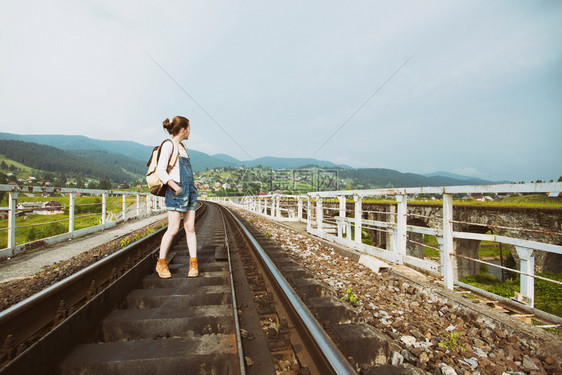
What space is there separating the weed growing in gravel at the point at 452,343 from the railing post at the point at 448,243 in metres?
1.28

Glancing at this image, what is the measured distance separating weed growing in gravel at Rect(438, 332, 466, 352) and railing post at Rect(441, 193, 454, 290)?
4.19ft

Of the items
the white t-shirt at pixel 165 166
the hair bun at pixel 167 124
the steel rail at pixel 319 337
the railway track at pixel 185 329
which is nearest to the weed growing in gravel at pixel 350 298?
the railway track at pixel 185 329

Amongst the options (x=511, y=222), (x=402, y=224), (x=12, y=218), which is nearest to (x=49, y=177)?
(x=12, y=218)

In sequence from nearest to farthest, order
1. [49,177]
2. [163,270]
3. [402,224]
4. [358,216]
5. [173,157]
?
[173,157] < [163,270] < [402,224] < [358,216] < [49,177]

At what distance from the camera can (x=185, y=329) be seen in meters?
2.12

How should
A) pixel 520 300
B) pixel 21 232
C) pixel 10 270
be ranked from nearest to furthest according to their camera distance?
1. pixel 520 300
2. pixel 10 270
3. pixel 21 232

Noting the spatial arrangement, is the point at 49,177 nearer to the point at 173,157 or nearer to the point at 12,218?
Result: the point at 12,218

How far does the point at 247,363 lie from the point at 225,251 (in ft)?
9.71

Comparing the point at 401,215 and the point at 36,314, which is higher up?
the point at 401,215

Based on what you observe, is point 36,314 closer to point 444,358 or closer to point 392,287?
point 444,358

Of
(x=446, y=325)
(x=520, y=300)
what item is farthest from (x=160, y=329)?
(x=520, y=300)

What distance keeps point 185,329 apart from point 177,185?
148 cm

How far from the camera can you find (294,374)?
5.22 feet

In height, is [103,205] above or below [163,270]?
above
